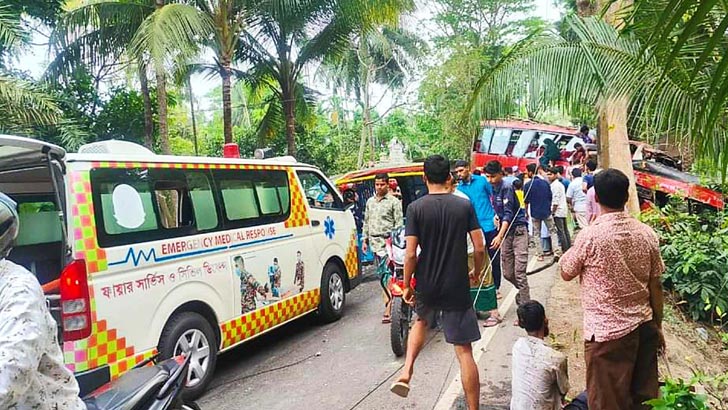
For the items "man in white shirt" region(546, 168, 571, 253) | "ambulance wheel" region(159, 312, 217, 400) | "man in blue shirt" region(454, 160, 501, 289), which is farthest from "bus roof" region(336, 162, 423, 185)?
→ "ambulance wheel" region(159, 312, 217, 400)

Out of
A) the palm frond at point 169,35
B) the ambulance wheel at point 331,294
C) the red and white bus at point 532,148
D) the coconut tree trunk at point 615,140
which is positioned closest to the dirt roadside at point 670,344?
the coconut tree trunk at point 615,140

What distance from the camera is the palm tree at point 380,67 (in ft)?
83.9

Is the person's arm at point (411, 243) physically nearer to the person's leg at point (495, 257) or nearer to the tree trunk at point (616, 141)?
the person's leg at point (495, 257)

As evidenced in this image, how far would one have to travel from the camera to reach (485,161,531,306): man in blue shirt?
537 cm

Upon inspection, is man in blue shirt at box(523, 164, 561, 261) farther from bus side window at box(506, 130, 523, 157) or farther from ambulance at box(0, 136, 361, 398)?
bus side window at box(506, 130, 523, 157)

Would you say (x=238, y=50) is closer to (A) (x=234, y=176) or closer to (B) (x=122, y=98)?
(B) (x=122, y=98)

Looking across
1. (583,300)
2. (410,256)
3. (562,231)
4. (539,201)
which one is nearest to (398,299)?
(410,256)

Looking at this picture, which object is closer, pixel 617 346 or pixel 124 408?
pixel 124 408

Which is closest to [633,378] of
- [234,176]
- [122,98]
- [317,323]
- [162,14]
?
[234,176]

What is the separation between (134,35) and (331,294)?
19.3ft

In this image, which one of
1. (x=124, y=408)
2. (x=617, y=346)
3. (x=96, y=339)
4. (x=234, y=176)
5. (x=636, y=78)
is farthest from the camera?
(x=234, y=176)

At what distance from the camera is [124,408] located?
2.29m

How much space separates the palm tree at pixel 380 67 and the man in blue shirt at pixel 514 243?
1960 cm

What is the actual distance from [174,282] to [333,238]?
2.50m
